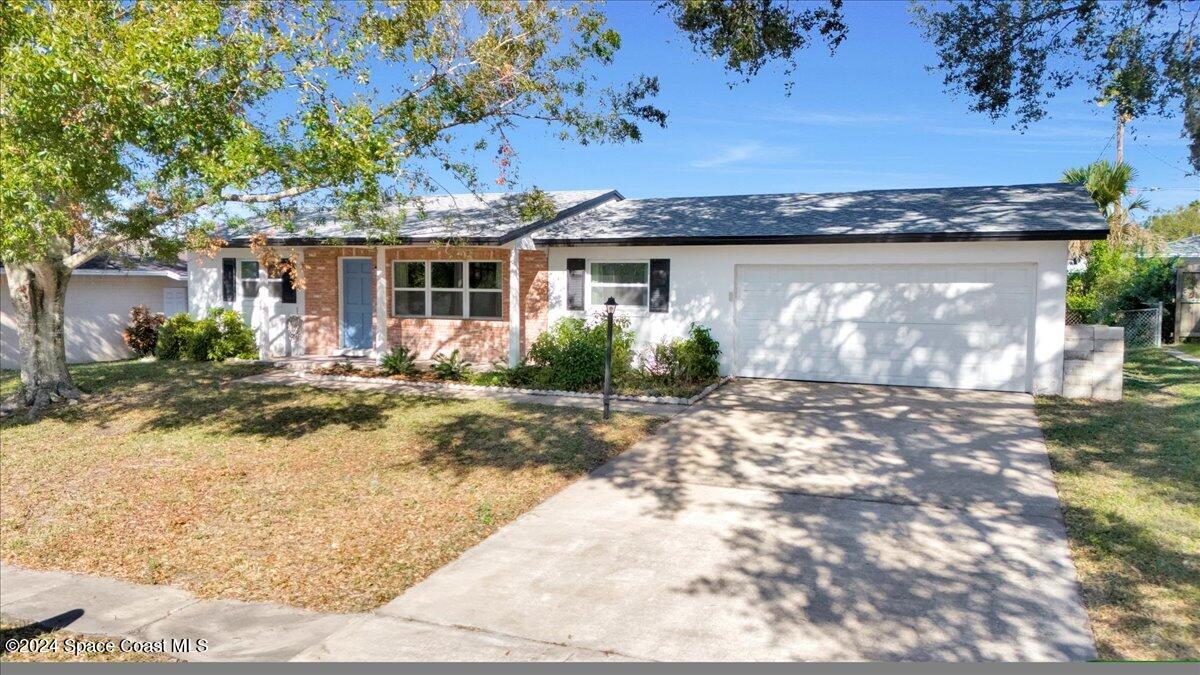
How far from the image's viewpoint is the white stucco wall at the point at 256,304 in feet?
54.5

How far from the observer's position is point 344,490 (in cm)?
746

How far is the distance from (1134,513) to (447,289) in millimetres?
13185

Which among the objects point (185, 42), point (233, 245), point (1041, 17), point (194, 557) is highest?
point (1041, 17)

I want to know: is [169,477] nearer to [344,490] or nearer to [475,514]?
[344,490]

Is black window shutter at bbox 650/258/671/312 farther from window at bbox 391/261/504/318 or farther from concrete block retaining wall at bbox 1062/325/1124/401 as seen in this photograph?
concrete block retaining wall at bbox 1062/325/1124/401

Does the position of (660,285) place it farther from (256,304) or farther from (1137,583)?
(1137,583)

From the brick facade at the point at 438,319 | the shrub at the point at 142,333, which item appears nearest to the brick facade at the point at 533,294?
the brick facade at the point at 438,319

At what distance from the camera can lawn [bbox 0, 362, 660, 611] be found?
5645mm

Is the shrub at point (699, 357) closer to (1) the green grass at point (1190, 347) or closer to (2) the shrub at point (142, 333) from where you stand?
(1) the green grass at point (1190, 347)

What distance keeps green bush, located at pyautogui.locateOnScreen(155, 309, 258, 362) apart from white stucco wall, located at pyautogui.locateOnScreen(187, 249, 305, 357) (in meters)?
0.36

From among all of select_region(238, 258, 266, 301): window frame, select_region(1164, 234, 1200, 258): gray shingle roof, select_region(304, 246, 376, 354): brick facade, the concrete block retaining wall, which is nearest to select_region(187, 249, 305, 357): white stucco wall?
select_region(238, 258, 266, 301): window frame

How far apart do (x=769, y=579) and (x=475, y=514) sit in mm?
2707

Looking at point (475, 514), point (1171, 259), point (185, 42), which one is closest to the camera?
point (475, 514)

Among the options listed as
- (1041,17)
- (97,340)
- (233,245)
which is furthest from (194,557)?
(97,340)
